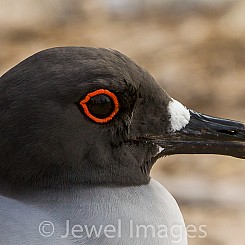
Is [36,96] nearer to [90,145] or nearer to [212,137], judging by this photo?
[90,145]

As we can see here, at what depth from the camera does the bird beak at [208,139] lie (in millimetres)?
3518

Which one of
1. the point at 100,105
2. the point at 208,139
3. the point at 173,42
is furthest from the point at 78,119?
the point at 173,42

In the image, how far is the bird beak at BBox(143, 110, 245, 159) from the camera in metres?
3.52

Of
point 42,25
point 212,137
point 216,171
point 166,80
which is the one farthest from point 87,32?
point 212,137

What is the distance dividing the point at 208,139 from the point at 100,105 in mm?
519

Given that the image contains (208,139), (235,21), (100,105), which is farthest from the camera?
(235,21)

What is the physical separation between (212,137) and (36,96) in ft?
2.43

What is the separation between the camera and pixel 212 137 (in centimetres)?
354

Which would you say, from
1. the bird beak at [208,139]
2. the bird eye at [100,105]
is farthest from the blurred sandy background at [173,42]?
the bird eye at [100,105]

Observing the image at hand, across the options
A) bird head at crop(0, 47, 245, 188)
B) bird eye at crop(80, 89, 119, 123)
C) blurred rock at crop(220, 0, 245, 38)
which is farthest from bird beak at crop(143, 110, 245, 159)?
blurred rock at crop(220, 0, 245, 38)

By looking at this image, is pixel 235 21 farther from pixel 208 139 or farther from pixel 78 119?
pixel 78 119

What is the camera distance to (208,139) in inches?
140

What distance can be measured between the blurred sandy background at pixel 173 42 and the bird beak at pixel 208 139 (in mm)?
2566

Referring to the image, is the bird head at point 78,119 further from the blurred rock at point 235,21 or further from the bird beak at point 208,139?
the blurred rock at point 235,21
